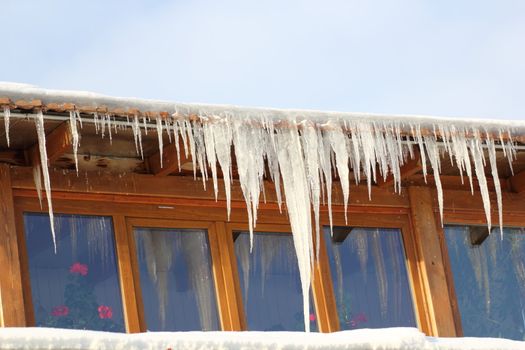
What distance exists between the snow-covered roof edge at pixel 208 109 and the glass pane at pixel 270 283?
4.69ft

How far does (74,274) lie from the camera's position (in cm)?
1217

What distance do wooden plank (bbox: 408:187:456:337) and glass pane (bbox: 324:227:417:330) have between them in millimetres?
185

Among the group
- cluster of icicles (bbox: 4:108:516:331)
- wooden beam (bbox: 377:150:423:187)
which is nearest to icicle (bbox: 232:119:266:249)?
cluster of icicles (bbox: 4:108:516:331)

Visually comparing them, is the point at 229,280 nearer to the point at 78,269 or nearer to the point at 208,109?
the point at 78,269

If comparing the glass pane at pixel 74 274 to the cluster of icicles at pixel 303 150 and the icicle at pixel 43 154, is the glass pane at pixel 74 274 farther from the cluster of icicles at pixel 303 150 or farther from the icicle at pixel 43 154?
the cluster of icicles at pixel 303 150

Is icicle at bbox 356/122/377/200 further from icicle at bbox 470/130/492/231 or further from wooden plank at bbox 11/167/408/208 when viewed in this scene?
wooden plank at bbox 11/167/408/208

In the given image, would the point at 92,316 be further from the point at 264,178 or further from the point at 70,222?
the point at 264,178

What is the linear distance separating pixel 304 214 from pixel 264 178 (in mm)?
722

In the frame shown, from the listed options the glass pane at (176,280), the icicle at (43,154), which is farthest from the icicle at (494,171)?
the icicle at (43,154)

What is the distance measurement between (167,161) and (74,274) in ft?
4.07

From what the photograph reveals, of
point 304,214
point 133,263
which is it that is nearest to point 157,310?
point 133,263

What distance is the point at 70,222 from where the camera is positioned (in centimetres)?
1234

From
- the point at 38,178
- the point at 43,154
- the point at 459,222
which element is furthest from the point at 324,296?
the point at 43,154

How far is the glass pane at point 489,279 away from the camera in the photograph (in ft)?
45.5
